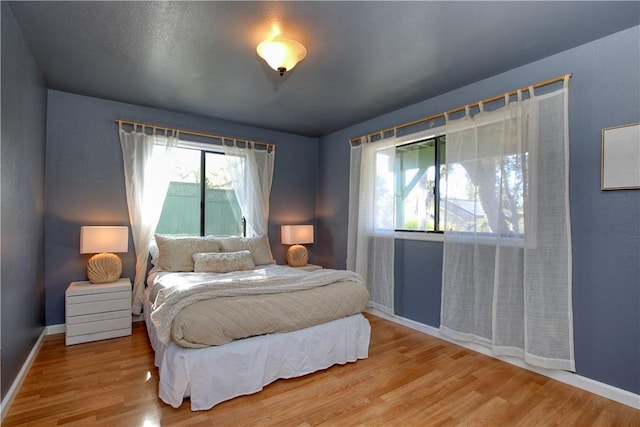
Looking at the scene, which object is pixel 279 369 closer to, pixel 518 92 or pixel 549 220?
pixel 549 220

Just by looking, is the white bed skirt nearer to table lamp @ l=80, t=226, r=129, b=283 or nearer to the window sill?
table lamp @ l=80, t=226, r=129, b=283

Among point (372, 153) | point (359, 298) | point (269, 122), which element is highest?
point (269, 122)

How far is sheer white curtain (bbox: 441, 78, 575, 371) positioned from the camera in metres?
2.38

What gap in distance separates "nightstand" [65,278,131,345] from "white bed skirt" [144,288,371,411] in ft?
2.52

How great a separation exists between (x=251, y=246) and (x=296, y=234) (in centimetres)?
76

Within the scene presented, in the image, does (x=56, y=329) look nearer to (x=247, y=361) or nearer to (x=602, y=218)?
(x=247, y=361)

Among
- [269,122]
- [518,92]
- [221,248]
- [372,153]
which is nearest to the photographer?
[518,92]

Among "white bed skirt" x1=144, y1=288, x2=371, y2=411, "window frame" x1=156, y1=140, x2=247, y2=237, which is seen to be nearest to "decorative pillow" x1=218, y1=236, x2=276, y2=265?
"window frame" x1=156, y1=140, x2=247, y2=237

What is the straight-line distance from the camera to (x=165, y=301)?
209 centimetres

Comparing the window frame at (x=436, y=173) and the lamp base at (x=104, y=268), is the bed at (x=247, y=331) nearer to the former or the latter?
the lamp base at (x=104, y=268)

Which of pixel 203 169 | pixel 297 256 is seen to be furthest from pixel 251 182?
pixel 297 256

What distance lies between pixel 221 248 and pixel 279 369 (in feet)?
5.91

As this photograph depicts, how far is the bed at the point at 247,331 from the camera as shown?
1992mm

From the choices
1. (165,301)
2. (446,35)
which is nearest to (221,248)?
(165,301)
